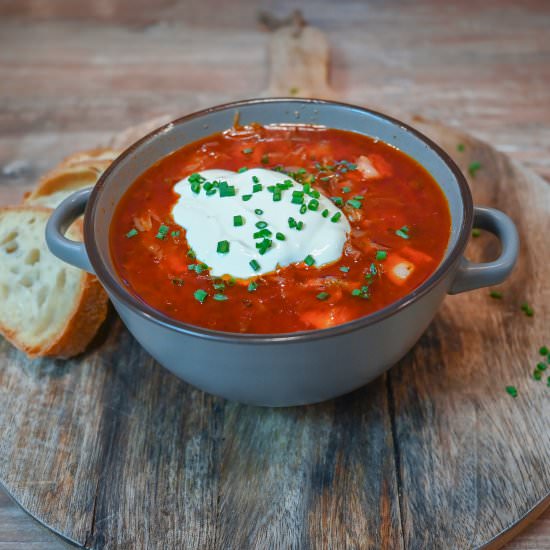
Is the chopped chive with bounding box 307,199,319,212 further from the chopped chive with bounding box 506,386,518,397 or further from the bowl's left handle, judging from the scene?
the chopped chive with bounding box 506,386,518,397

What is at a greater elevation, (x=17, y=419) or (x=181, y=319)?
(x=181, y=319)

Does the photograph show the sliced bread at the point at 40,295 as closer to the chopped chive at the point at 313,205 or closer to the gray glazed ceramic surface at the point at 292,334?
the gray glazed ceramic surface at the point at 292,334

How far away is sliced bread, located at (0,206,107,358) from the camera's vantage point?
2.48 metres

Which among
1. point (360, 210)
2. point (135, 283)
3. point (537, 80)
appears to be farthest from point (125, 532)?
point (537, 80)

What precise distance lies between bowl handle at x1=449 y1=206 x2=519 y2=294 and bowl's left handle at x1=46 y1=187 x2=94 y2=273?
1.13 meters

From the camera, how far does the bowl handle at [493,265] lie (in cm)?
209

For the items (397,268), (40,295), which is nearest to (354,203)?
(397,268)

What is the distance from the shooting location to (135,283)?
220cm

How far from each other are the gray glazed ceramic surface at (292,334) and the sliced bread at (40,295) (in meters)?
0.31

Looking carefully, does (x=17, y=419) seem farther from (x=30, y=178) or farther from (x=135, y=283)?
(x=30, y=178)

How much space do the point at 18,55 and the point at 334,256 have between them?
11.8 ft

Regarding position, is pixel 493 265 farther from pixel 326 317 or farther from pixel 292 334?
pixel 292 334

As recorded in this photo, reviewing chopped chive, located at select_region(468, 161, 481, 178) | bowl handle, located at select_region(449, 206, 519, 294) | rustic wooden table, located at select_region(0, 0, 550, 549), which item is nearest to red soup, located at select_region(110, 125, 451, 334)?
bowl handle, located at select_region(449, 206, 519, 294)

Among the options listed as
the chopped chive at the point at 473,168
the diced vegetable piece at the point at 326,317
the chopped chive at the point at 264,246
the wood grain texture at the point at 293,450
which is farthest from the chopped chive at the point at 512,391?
the chopped chive at the point at 473,168
